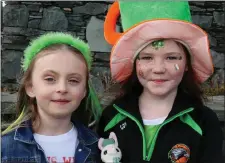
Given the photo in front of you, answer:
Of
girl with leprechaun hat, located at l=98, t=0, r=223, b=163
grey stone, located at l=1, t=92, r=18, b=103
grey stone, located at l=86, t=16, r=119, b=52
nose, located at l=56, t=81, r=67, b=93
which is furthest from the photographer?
grey stone, located at l=86, t=16, r=119, b=52

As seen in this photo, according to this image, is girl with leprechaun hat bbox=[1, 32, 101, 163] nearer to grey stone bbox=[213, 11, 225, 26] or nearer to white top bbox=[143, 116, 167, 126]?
white top bbox=[143, 116, 167, 126]

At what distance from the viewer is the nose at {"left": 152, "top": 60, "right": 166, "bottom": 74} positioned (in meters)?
1.94

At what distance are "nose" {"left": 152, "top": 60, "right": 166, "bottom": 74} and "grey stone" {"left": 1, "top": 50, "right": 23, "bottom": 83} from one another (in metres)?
2.95

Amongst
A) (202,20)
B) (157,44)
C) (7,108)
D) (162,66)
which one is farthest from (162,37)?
(202,20)

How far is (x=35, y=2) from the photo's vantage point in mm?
4547

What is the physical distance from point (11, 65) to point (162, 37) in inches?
120

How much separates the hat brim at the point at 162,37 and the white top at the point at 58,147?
503 mm

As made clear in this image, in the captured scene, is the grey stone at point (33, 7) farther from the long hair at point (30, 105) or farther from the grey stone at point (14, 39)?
the long hair at point (30, 105)

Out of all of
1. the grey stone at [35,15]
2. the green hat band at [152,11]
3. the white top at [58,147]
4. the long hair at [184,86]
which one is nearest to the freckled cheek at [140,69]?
the long hair at [184,86]

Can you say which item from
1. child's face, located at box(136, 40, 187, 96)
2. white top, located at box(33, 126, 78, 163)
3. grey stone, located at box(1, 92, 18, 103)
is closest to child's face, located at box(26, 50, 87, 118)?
white top, located at box(33, 126, 78, 163)

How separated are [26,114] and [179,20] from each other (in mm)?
980

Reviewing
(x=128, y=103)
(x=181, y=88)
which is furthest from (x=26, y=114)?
(x=181, y=88)

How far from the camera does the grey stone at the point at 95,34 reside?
4.52 m

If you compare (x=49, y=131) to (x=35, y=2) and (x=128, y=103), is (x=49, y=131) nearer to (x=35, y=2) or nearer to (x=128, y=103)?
(x=128, y=103)
